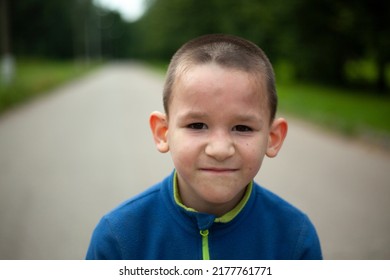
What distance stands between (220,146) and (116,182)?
158 inches

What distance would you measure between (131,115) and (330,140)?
524 cm

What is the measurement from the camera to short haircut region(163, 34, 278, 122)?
5.29 ft

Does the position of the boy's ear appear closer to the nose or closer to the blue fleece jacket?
the blue fleece jacket

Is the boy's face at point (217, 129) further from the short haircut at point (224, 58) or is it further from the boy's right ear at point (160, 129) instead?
the boy's right ear at point (160, 129)

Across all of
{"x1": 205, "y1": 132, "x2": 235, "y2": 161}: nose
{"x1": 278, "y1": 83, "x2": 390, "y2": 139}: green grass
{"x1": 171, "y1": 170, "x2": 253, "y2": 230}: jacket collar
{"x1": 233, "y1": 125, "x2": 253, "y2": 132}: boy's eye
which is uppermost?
{"x1": 278, "y1": 83, "x2": 390, "y2": 139}: green grass

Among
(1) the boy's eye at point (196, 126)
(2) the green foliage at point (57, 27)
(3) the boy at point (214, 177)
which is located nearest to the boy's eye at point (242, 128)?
(3) the boy at point (214, 177)

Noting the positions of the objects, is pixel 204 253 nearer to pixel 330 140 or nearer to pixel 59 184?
pixel 59 184

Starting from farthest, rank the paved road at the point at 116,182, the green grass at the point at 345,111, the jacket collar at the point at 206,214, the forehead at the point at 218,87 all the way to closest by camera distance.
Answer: the green grass at the point at 345,111 → the paved road at the point at 116,182 → the jacket collar at the point at 206,214 → the forehead at the point at 218,87

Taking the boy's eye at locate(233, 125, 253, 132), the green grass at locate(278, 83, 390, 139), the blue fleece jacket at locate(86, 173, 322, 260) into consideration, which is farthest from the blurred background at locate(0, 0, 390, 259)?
the boy's eye at locate(233, 125, 253, 132)

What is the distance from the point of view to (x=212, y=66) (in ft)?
5.20

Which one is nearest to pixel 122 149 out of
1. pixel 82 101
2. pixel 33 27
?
pixel 82 101

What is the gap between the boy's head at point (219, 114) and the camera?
156 centimetres

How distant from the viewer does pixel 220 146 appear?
1547 millimetres

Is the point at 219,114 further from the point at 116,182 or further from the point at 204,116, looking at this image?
the point at 116,182
